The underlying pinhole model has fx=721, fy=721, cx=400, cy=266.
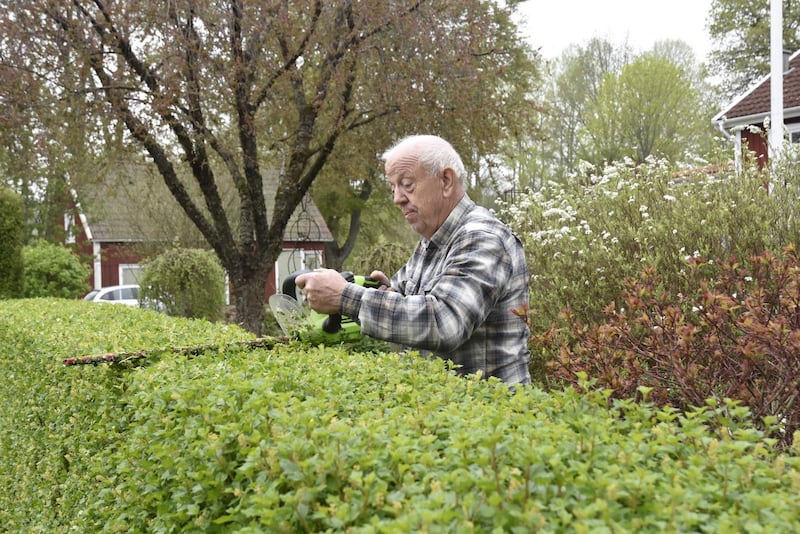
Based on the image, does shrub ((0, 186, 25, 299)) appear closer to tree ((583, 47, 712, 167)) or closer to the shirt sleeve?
the shirt sleeve

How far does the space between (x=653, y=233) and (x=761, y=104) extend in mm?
12105

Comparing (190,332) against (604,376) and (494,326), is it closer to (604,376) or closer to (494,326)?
(494,326)

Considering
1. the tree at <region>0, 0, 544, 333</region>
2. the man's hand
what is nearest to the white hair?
the man's hand

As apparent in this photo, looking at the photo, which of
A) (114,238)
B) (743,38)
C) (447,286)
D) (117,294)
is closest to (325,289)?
(447,286)

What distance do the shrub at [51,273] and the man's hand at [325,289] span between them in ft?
45.6

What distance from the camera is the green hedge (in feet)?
4.41

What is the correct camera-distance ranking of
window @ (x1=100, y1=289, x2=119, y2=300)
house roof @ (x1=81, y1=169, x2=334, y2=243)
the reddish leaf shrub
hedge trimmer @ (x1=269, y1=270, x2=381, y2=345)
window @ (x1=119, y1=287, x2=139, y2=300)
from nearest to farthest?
the reddish leaf shrub
hedge trimmer @ (x1=269, y1=270, x2=381, y2=345)
window @ (x1=100, y1=289, x2=119, y2=300)
window @ (x1=119, y1=287, x2=139, y2=300)
house roof @ (x1=81, y1=169, x2=334, y2=243)

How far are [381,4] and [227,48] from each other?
1.98 metres

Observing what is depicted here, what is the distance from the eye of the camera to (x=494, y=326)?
298 cm

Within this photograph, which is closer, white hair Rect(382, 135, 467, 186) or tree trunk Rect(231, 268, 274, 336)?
white hair Rect(382, 135, 467, 186)

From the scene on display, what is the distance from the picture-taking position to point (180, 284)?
12.8 metres

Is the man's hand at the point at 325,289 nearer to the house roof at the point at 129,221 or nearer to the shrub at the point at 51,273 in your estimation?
the shrub at the point at 51,273

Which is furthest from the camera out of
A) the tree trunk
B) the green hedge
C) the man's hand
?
the tree trunk

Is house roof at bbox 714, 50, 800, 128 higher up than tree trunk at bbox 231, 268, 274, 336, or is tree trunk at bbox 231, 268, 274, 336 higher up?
house roof at bbox 714, 50, 800, 128
